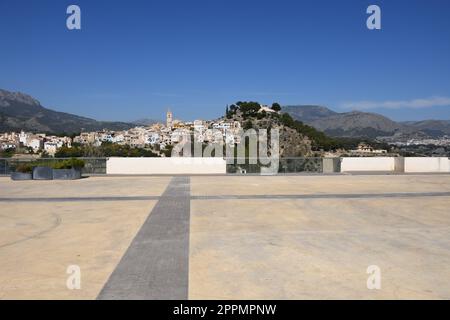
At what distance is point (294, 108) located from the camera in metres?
153

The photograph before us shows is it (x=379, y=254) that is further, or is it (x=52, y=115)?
(x=52, y=115)

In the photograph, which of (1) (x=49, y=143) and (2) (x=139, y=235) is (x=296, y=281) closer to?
(2) (x=139, y=235)

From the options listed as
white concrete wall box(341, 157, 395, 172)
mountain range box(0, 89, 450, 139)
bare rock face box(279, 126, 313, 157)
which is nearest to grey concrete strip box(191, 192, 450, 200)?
white concrete wall box(341, 157, 395, 172)

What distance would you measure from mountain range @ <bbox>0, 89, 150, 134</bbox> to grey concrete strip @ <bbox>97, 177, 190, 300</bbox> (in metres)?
61.2

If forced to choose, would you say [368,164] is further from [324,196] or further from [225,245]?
[225,245]

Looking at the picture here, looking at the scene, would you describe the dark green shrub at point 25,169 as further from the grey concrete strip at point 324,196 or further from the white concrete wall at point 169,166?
the grey concrete strip at point 324,196

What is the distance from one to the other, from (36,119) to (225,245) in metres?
79.0

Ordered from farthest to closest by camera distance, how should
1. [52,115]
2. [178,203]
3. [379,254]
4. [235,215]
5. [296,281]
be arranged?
1. [52,115]
2. [178,203]
3. [235,215]
4. [379,254]
5. [296,281]

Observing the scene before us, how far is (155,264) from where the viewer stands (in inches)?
250

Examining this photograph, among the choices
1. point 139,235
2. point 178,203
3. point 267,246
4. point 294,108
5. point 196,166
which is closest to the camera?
point 267,246

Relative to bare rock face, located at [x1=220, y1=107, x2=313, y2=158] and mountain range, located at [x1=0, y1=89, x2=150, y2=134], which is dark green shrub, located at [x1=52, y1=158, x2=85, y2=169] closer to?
bare rock face, located at [x1=220, y1=107, x2=313, y2=158]

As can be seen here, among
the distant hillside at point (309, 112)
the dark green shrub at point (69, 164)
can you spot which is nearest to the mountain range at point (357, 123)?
the distant hillside at point (309, 112)

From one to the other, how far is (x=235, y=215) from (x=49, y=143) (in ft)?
147
